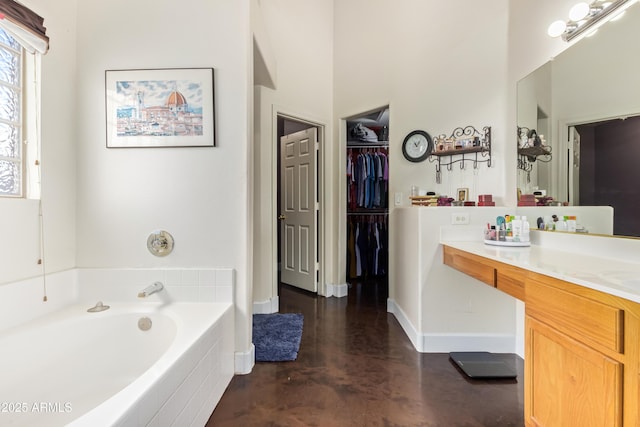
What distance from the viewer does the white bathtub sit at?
1017 millimetres

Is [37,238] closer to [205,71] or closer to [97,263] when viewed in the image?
[97,263]

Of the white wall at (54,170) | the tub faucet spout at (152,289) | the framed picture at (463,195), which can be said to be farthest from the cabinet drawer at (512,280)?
the white wall at (54,170)

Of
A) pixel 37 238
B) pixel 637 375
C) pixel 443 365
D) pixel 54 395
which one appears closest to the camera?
pixel 637 375

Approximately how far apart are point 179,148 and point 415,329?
2131 mm

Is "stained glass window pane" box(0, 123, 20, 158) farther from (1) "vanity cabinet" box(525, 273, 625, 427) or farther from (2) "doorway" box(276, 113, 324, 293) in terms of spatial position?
(1) "vanity cabinet" box(525, 273, 625, 427)

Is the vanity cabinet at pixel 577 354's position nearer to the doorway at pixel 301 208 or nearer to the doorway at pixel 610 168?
the doorway at pixel 610 168

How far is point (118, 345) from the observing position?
60.3 inches

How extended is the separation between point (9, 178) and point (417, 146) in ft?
9.18

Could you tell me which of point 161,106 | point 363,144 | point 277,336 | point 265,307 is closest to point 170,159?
point 161,106

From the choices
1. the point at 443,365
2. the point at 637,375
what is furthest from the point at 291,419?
the point at 637,375

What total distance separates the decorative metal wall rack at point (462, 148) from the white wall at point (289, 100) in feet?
3.98

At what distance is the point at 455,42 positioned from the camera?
239 cm

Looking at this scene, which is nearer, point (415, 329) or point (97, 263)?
point (97, 263)

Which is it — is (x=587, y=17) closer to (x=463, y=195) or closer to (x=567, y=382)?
(x=463, y=195)
